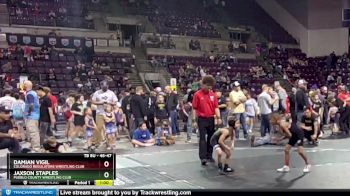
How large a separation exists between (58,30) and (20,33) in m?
0.51

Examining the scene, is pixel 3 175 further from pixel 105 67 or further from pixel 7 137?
pixel 105 67

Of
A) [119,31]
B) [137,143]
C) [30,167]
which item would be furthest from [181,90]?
[30,167]

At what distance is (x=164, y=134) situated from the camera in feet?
20.0

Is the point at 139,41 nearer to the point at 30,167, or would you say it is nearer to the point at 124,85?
the point at 124,85

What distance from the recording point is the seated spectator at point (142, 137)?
5.64 m

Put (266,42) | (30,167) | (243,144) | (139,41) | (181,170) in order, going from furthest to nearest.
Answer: (243,144)
(139,41)
(266,42)
(181,170)
(30,167)

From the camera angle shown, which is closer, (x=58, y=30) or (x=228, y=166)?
(x=228, y=166)

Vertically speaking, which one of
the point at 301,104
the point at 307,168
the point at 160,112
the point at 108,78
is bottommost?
the point at 307,168

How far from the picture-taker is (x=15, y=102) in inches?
171

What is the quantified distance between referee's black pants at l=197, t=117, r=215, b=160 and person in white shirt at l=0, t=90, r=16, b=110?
1773 mm

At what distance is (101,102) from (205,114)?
61.8 inches

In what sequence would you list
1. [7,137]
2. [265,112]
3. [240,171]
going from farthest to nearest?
[265,112]
[240,171]
[7,137]

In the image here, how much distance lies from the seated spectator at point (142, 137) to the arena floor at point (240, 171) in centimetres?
83

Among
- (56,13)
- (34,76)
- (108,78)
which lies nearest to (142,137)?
(108,78)
